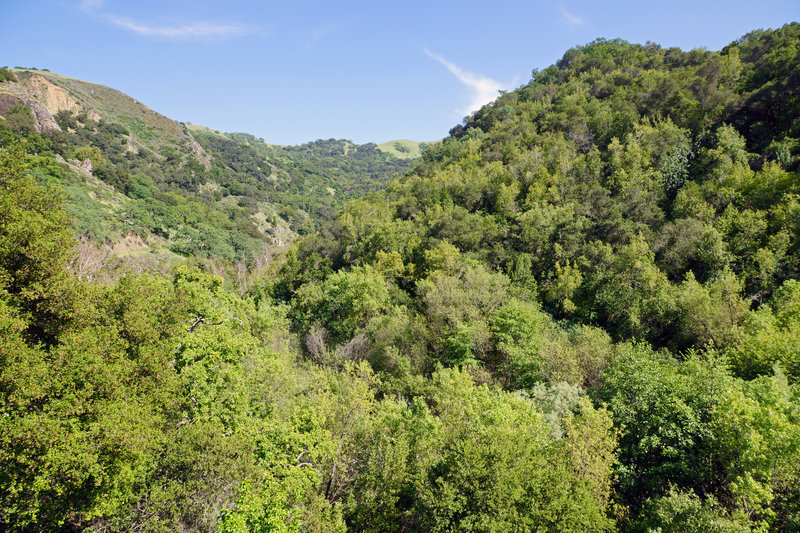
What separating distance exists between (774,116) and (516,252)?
42.4 m

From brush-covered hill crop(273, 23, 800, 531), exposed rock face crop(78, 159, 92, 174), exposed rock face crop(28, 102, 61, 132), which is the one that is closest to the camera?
brush-covered hill crop(273, 23, 800, 531)

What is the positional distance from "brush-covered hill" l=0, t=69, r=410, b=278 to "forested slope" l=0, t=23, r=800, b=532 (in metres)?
58.7

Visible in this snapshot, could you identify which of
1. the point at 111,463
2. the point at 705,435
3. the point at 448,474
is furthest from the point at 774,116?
the point at 111,463

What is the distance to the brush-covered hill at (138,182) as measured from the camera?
276ft

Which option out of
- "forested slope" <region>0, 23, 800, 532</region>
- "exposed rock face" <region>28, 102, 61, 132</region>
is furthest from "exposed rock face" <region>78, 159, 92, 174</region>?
Result: "forested slope" <region>0, 23, 800, 532</region>

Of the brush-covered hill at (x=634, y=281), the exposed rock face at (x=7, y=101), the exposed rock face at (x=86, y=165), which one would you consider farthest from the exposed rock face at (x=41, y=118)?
the brush-covered hill at (x=634, y=281)

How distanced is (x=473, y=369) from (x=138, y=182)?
13322 cm

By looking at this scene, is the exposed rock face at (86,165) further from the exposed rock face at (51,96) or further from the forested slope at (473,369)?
the forested slope at (473,369)

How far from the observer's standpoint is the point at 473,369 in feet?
104

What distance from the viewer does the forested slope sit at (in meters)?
12.7

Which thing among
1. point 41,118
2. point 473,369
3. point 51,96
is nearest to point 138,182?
point 41,118

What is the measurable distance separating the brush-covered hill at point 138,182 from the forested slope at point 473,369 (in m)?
58.7

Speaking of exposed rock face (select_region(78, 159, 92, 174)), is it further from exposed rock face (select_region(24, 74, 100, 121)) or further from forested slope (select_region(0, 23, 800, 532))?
forested slope (select_region(0, 23, 800, 532))

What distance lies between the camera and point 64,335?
13.3 meters
